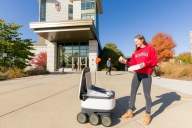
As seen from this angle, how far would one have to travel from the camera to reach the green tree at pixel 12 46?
1180 cm

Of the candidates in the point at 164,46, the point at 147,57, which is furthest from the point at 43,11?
the point at 147,57

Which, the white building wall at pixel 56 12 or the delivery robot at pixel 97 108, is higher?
the white building wall at pixel 56 12

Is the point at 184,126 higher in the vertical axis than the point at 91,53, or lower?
lower

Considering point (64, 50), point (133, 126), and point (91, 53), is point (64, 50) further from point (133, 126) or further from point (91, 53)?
point (133, 126)

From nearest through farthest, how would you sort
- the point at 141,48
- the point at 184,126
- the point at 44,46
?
1. the point at 184,126
2. the point at 141,48
3. the point at 44,46

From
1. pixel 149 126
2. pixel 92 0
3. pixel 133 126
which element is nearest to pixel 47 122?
→ pixel 133 126

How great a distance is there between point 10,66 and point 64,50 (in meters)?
12.0

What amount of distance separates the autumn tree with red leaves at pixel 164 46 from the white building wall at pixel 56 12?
2839 cm

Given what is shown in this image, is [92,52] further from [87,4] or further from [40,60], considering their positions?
[40,60]

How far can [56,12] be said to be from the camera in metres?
39.8

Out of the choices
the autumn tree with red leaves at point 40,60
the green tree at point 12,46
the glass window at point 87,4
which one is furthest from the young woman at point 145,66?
the autumn tree with red leaves at point 40,60

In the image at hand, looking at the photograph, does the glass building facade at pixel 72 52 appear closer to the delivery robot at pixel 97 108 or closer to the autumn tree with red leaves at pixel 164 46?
the autumn tree with red leaves at pixel 164 46

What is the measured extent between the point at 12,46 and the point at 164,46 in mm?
A: 32144

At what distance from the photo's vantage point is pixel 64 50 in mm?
24047
